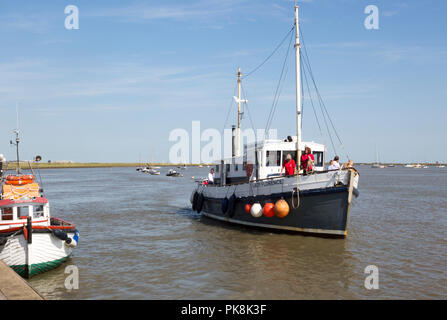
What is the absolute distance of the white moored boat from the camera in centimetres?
1198

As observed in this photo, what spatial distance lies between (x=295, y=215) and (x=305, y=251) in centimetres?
228

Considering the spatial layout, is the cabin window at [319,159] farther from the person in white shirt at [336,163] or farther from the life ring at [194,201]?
Answer: the life ring at [194,201]

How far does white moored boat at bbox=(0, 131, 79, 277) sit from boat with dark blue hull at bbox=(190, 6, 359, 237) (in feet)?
28.2

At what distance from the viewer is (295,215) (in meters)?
17.0

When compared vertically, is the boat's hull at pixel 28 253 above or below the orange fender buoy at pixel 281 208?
below

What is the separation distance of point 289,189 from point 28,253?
1062cm

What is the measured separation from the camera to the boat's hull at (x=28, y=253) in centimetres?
1194

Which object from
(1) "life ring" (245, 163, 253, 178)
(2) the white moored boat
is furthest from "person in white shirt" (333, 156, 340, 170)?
(2) the white moored boat

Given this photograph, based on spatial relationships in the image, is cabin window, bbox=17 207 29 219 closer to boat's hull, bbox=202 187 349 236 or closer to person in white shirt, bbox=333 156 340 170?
boat's hull, bbox=202 187 349 236

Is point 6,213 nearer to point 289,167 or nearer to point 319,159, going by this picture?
point 289,167

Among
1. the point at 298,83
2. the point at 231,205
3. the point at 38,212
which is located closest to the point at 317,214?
the point at 231,205

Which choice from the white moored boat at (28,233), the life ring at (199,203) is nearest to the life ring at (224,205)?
the life ring at (199,203)
